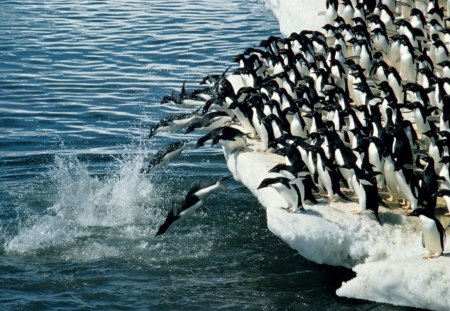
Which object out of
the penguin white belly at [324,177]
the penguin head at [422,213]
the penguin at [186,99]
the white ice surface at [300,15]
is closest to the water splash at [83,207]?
the penguin at [186,99]

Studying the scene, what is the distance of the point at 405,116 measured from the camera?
1623 centimetres

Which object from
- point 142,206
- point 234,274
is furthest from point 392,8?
point 234,274

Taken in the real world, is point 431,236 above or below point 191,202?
below

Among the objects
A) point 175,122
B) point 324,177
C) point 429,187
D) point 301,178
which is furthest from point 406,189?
point 175,122

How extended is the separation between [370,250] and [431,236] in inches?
41.9

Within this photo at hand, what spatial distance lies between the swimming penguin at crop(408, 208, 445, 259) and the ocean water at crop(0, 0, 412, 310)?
88cm

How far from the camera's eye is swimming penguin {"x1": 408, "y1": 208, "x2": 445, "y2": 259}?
11430 millimetres

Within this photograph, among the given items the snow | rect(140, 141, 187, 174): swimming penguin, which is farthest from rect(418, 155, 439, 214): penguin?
rect(140, 141, 187, 174): swimming penguin

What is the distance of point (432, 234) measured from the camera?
11.5 metres

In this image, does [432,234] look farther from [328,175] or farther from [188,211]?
[188,211]

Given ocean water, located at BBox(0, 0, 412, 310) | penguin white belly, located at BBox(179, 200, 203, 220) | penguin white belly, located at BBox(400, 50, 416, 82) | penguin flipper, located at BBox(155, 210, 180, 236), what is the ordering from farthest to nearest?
penguin white belly, located at BBox(400, 50, 416, 82) < penguin white belly, located at BBox(179, 200, 203, 220) < penguin flipper, located at BBox(155, 210, 180, 236) < ocean water, located at BBox(0, 0, 412, 310)

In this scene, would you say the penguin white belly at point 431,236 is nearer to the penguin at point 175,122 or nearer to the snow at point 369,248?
the snow at point 369,248

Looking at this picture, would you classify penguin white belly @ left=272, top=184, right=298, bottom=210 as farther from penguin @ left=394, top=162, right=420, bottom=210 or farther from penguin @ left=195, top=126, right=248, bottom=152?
penguin @ left=195, top=126, right=248, bottom=152

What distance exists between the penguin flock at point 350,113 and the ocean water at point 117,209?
0.77 m
